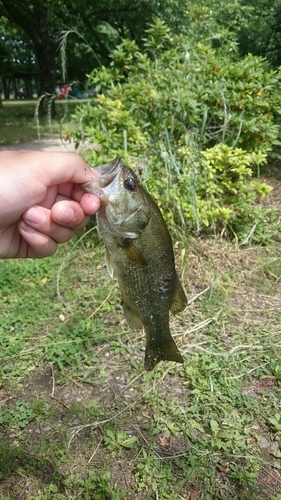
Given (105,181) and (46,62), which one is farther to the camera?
(46,62)

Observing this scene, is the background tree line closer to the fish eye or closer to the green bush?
the green bush

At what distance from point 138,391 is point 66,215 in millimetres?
1636

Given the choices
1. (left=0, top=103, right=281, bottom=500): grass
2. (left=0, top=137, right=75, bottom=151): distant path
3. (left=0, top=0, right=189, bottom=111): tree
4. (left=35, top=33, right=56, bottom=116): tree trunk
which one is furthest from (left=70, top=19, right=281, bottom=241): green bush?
(left=35, top=33, right=56, bottom=116): tree trunk

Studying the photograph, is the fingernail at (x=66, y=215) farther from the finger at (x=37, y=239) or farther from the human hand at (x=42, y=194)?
the finger at (x=37, y=239)

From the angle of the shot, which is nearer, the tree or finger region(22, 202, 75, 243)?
finger region(22, 202, 75, 243)

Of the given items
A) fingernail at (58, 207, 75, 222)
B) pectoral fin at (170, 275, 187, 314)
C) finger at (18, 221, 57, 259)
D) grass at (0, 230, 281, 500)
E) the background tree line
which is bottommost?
grass at (0, 230, 281, 500)

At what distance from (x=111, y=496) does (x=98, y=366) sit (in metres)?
0.98

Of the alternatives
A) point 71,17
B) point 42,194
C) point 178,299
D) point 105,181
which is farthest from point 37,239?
point 71,17

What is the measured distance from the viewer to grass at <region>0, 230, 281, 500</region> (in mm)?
2244

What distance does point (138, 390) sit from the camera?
2.80 m

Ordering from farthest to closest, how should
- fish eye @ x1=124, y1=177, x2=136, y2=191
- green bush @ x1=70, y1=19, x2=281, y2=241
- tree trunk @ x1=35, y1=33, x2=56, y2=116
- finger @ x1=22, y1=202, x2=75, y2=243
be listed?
1. tree trunk @ x1=35, y1=33, x2=56, y2=116
2. green bush @ x1=70, y1=19, x2=281, y2=241
3. finger @ x1=22, y1=202, x2=75, y2=243
4. fish eye @ x1=124, y1=177, x2=136, y2=191

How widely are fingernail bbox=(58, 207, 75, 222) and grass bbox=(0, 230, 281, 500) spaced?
150cm

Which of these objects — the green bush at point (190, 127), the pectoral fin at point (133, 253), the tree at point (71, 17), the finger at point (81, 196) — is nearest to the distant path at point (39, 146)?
the tree at point (71, 17)

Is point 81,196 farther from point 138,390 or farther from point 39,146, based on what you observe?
point 39,146
